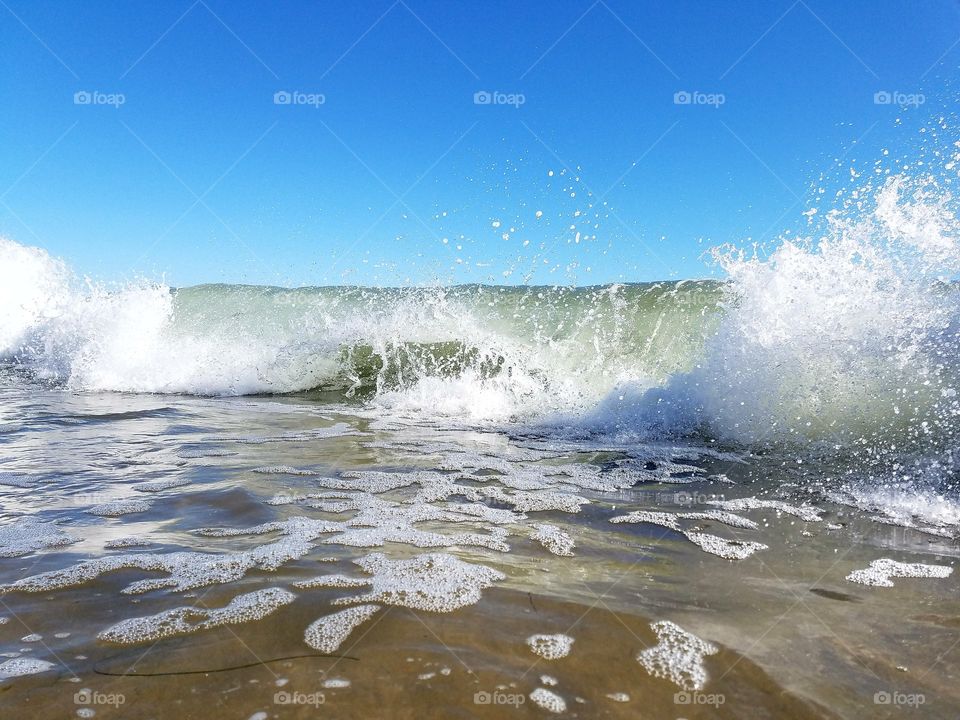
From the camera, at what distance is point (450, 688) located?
1.55 meters

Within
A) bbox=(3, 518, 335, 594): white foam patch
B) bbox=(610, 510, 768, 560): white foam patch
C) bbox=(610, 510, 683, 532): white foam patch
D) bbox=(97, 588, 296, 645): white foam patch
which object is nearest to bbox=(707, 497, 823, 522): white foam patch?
bbox=(610, 510, 768, 560): white foam patch

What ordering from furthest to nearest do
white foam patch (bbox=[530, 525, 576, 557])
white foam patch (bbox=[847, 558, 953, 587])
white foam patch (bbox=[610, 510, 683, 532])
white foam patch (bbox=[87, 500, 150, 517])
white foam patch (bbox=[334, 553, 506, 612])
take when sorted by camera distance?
white foam patch (bbox=[610, 510, 683, 532]), white foam patch (bbox=[87, 500, 150, 517]), white foam patch (bbox=[530, 525, 576, 557]), white foam patch (bbox=[847, 558, 953, 587]), white foam patch (bbox=[334, 553, 506, 612])

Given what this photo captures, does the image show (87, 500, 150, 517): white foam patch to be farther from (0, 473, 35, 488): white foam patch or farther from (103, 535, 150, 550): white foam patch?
(0, 473, 35, 488): white foam patch

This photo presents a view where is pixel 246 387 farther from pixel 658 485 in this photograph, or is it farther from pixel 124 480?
pixel 658 485

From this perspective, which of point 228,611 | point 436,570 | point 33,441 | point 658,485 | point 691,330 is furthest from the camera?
point 691,330

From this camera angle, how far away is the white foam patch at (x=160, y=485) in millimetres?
3371

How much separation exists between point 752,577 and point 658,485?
1.57 meters

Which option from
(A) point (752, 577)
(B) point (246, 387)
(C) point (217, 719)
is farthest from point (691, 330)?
(C) point (217, 719)

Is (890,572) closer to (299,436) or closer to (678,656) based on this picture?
(678,656)

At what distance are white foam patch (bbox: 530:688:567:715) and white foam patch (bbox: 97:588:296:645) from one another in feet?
2.76

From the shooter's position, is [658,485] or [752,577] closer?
[752,577]

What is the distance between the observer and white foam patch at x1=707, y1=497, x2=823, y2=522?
334cm

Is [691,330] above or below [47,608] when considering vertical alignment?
above

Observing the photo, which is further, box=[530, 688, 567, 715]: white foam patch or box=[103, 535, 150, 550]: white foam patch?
box=[103, 535, 150, 550]: white foam patch
